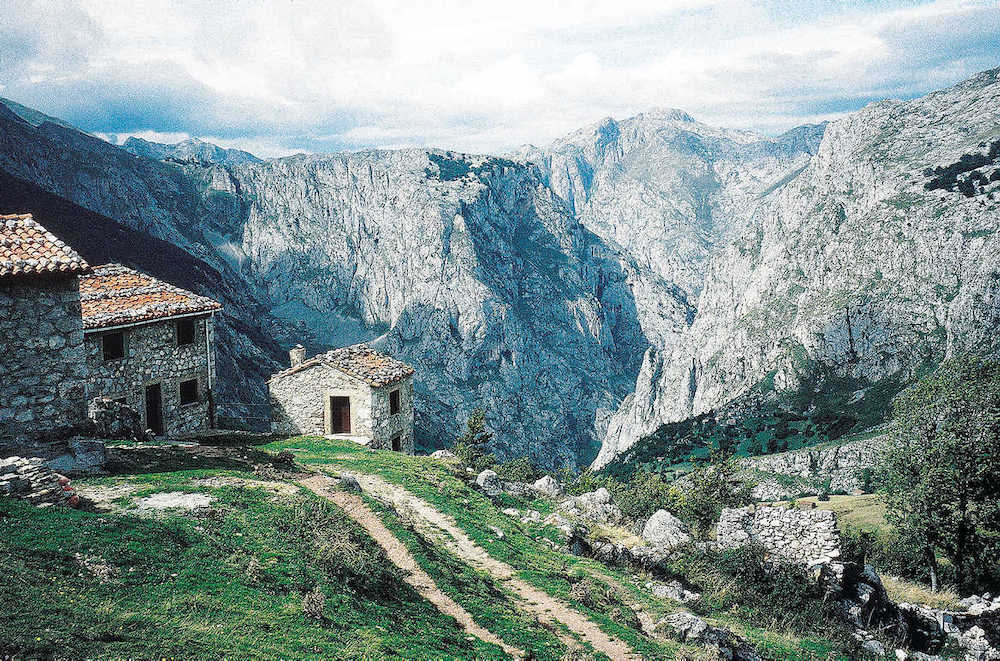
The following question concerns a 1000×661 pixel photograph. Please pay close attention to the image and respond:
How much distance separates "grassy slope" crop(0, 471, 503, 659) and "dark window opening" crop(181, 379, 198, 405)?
21657 mm

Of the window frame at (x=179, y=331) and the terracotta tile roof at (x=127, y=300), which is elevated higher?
the terracotta tile roof at (x=127, y=300)

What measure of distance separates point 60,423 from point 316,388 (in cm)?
2214

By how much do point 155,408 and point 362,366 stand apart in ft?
44.1

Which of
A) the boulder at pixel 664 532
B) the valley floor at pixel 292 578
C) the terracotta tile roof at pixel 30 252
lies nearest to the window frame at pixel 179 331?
the valley floor at pixel 292 578

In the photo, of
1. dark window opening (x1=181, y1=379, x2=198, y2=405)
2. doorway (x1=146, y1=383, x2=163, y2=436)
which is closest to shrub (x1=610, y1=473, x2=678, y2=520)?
dark window opening (x1=181, y1=379, x2=198, y2=405)

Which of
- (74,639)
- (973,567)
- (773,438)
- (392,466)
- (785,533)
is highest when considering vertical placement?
(74,639)

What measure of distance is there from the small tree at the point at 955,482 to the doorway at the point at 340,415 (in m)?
36.3

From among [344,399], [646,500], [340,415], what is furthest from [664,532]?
[340,415]

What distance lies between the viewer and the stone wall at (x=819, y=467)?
476 ft

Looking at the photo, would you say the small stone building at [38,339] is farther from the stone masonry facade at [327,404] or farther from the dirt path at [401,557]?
the stone masonry facade at [327,404]

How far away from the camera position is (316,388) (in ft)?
141

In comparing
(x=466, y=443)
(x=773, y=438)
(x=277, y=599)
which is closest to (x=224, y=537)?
(x=277, y=599)

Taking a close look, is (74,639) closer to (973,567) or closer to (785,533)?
(785,533)

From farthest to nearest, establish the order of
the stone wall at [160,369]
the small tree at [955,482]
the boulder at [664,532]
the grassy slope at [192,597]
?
the small tree at [955,482] < the stone wall at [160,369] < the boulder at [664,532] < the grassy slope at [192,597]
